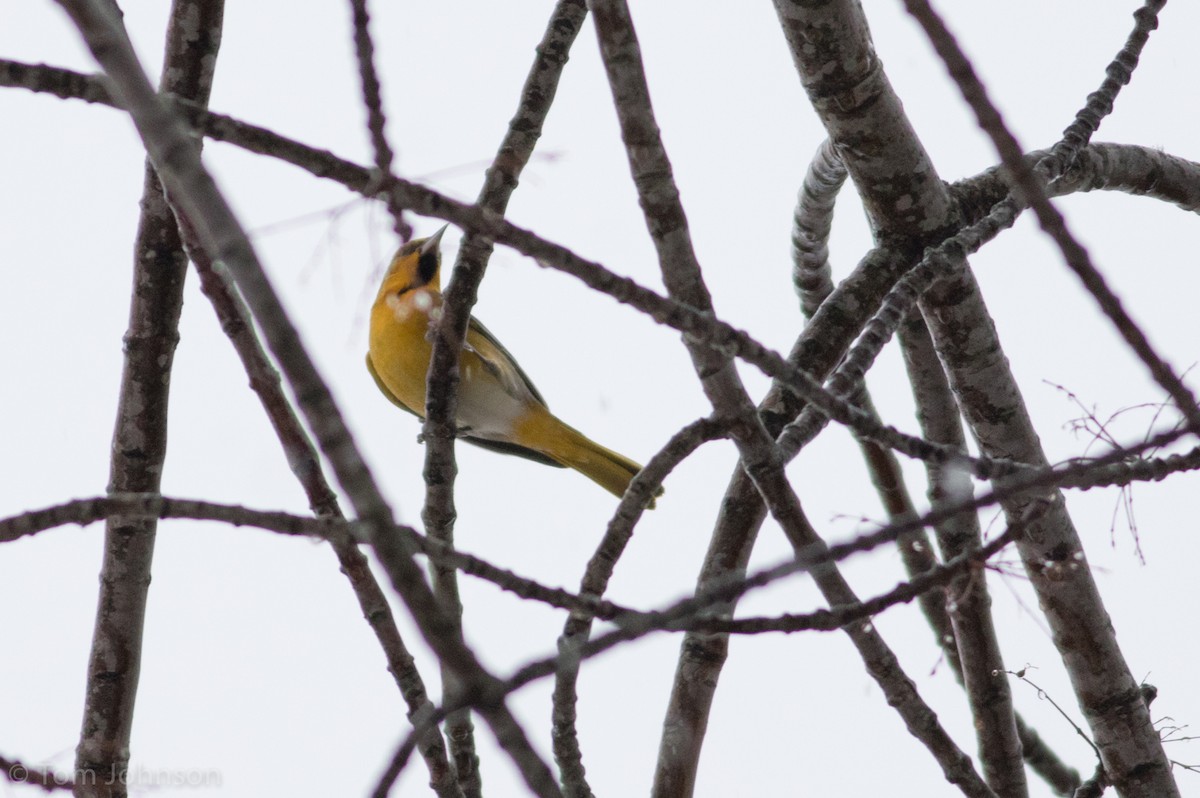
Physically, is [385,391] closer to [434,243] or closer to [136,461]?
[434,243]

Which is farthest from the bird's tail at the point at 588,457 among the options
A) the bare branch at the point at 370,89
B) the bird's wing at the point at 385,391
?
the bare branch at the point at 370,89

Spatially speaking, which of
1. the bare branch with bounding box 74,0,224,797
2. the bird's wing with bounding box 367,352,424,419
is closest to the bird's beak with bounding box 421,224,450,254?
the bird's wing with bounding box 367,352,424,419

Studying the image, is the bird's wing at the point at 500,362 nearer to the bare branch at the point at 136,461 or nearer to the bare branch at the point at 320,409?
the bare branch at the point at 136,461

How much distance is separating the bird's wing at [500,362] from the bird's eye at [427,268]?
1.31 feet

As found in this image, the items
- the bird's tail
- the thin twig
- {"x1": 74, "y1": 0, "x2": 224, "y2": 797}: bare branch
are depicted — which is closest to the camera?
{"x1": 74, "y1": 0, "x2": 224, "y2": 797}: bare branch

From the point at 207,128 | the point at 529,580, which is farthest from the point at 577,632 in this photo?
the point at 207,128

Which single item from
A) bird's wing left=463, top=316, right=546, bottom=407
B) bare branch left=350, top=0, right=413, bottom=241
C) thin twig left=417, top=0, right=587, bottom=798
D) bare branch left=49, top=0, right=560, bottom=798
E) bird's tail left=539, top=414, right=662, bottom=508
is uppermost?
bird's wing left=463, top=316, right=546, bottom=407

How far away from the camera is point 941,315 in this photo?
297cm

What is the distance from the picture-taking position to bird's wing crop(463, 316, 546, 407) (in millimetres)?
5184

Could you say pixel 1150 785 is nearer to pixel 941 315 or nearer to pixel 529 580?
pixel 941 315

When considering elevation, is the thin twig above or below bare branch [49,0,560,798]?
above

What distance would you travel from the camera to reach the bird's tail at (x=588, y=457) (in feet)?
16.7

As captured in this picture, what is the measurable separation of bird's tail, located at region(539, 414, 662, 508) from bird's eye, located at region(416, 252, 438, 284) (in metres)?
1.02

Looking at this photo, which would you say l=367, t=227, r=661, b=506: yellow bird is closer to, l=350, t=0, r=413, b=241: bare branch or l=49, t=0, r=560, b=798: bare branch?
l=350, t=0, r=413, b=241: bare branch
